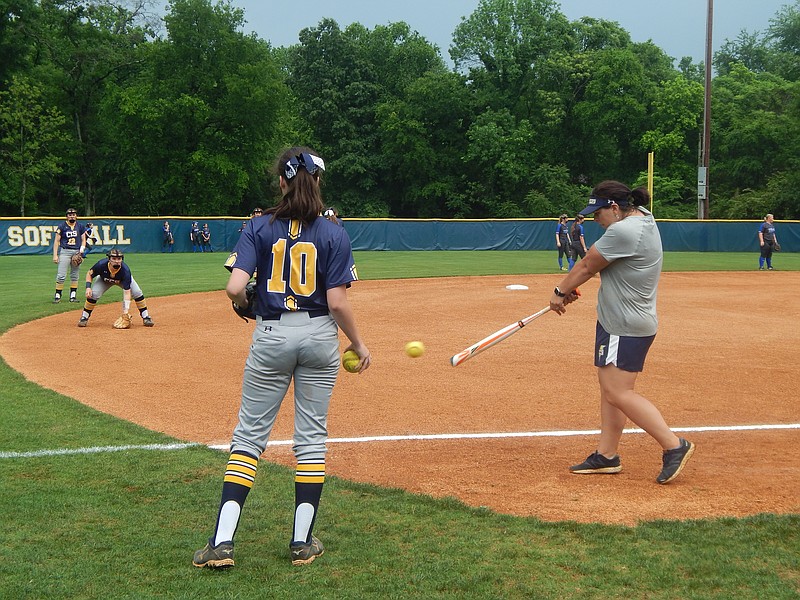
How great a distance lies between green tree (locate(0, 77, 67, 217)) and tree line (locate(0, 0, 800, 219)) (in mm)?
149

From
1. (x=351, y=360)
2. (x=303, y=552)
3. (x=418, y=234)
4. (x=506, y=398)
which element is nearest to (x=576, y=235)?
(x=506, y=398)

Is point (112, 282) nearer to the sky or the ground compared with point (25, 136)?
nearer to the ground

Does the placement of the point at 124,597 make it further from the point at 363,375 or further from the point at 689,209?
the point at 689,209

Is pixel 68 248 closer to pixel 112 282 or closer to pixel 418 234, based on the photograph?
pixel 112 282

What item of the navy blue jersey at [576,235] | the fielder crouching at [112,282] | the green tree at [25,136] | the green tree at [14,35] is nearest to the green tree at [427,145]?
the green tree at [25,136]

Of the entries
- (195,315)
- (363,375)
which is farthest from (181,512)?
(195,315)

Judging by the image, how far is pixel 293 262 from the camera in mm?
4781

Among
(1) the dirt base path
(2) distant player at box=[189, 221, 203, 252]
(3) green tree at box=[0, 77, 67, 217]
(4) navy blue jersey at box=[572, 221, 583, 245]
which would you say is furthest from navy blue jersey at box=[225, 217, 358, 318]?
(3) green tree at box=[0, 77, 67, 217]

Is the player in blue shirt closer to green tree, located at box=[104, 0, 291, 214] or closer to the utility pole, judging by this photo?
the utility pole

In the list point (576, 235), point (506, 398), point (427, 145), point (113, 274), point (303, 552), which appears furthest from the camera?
point (427, 145)

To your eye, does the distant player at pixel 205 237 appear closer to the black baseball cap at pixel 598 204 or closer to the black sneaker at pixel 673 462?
the black baseball cap at pixel 598 204

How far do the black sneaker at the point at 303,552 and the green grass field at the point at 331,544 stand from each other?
3.0 inches

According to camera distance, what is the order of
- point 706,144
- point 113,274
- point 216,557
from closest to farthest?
point 216,557
point 113,274
point 706,144

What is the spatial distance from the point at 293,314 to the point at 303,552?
1.30 meters
